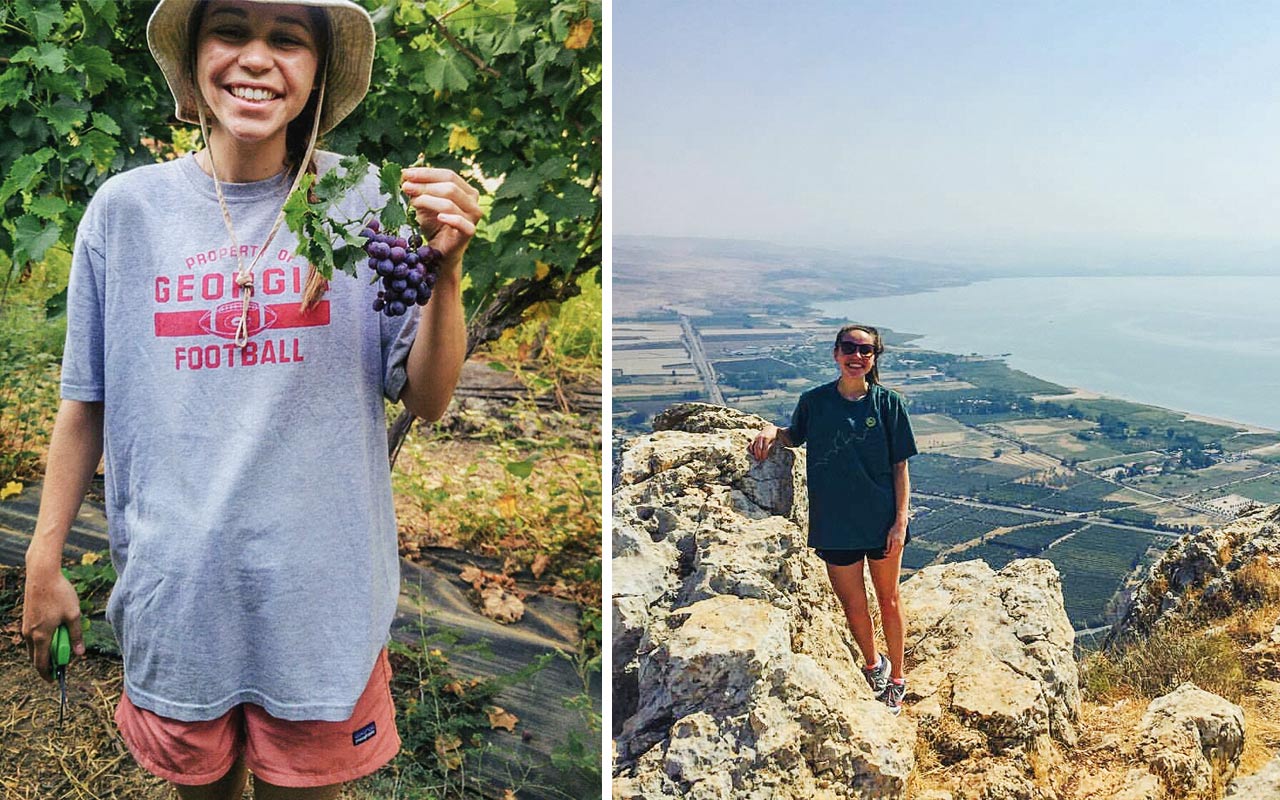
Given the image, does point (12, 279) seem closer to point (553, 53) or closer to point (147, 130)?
point (147, 130)

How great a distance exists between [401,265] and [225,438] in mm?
457

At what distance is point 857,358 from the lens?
7.68 feet

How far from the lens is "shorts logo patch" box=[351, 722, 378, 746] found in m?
1.85

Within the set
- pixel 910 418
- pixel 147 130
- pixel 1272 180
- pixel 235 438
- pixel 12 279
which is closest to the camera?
pixel 235 438

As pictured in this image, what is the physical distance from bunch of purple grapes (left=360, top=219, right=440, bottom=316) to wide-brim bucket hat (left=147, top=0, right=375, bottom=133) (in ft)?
1.33

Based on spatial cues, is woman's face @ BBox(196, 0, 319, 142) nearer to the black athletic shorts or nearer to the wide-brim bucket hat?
the wide-brim bucket hat

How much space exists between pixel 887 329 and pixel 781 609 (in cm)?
Result: 68

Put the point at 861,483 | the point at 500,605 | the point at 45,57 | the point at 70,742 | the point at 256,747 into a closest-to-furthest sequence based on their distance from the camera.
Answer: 1. the point at 256,747
2. the point at 45,57
3. the point at 861,483
4. the point at 70,742
5. the point at 500,605

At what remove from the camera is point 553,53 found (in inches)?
88.1

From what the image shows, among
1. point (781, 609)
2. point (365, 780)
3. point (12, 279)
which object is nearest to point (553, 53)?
point (781, 609)

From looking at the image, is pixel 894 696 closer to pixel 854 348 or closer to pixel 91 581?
pixel 854 348

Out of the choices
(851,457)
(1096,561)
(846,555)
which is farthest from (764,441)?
(1096,561)

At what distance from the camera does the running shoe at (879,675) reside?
7.89 ft

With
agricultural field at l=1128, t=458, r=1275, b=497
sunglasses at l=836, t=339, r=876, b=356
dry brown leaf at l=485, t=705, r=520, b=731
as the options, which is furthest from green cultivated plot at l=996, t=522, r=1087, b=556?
dry brown leaf at l=485, t=705, r=520, b=731
